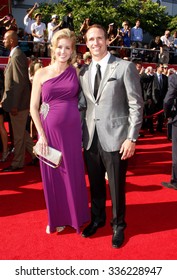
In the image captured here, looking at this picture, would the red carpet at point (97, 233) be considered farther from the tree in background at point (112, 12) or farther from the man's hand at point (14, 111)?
the tree in background at point (112, 12)

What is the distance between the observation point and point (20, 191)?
432 cm

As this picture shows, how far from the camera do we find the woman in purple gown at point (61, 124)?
9.15 feet

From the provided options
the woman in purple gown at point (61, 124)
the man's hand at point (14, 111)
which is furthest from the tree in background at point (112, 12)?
the woman in purple gown at point (61, 124)

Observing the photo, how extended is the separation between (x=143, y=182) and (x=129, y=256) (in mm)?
1912

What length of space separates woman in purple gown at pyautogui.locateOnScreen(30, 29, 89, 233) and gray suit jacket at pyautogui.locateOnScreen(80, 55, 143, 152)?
16 centimetres

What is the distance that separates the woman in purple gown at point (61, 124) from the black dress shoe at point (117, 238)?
1.19 ft

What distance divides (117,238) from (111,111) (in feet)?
3.78

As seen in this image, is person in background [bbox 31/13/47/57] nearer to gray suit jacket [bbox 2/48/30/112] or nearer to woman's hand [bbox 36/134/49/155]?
gray suit jacket [bbox 2/48/30/112]

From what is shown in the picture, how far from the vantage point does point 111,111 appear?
A: 2652mm

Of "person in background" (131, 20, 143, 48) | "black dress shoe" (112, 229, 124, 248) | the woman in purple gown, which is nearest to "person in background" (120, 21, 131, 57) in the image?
"person in background" (131, 20, 143, 48)

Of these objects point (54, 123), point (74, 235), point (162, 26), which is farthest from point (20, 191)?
point (162, 26)

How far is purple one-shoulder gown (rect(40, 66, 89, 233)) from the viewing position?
2799mm

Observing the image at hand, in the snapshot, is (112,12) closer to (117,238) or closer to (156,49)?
(156,49)
